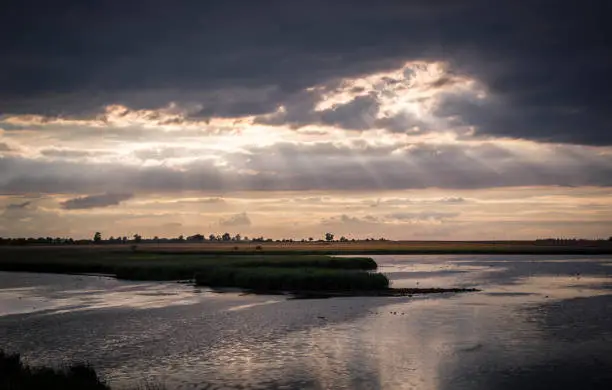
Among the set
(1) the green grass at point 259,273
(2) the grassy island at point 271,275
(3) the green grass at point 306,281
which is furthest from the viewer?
(1) the green grass at point 259,273

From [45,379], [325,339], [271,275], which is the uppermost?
[271,275]

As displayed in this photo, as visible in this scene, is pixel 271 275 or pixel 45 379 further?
pixel 271 275

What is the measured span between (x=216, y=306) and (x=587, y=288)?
135 feet

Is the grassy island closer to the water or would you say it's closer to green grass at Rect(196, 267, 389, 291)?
green grass at Rect(196, 267, 389, 291)

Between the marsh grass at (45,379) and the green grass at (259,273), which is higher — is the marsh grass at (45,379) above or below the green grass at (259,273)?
below

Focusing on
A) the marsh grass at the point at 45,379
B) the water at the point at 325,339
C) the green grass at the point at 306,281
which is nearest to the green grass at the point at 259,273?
the green grass at the point at 306,281

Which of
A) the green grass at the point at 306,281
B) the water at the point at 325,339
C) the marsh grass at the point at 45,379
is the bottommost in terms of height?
the water at the point at 325,339

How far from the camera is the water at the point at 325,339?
27656mm

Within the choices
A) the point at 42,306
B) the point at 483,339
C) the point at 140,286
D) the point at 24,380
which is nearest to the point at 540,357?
the point at 483,339

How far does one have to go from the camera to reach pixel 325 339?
36.8 meters

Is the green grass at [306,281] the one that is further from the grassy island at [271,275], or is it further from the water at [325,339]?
the water at [325,339]

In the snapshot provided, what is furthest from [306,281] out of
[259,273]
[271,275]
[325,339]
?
[325,339]

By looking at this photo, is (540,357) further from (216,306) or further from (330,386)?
(216,306)

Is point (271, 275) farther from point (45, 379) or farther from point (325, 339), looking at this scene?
point (45, 379)
